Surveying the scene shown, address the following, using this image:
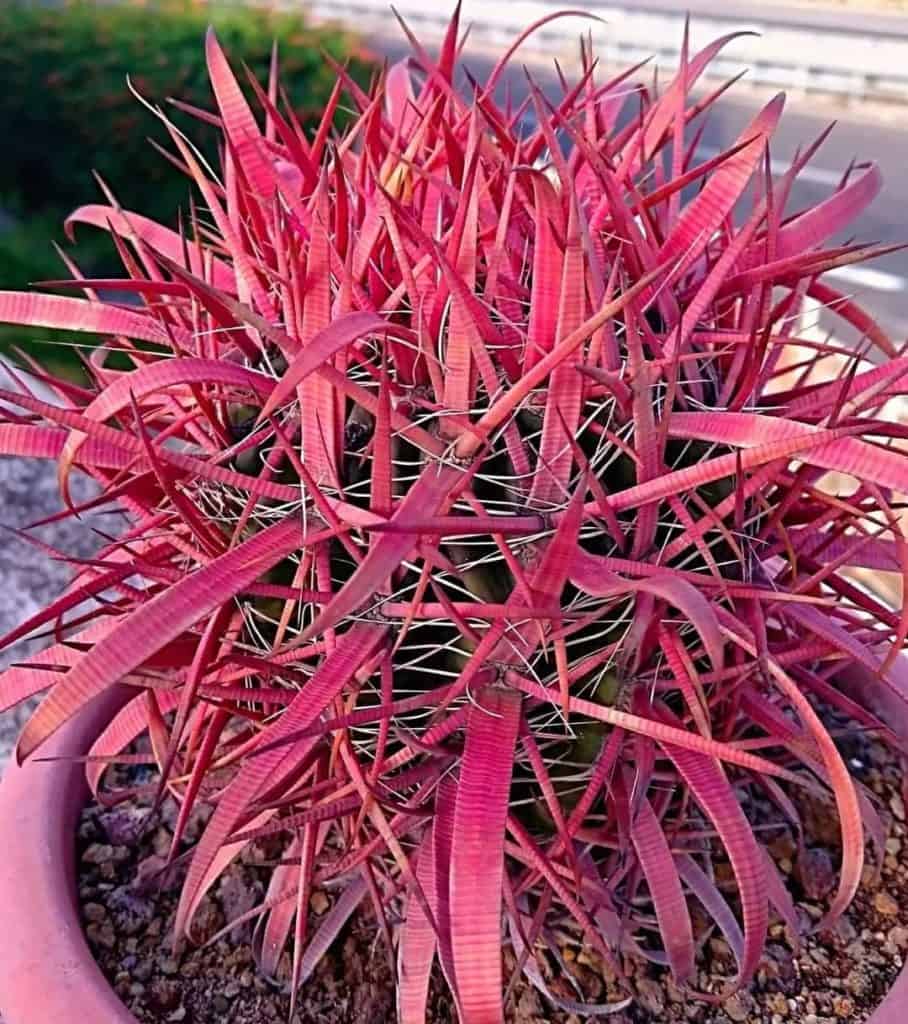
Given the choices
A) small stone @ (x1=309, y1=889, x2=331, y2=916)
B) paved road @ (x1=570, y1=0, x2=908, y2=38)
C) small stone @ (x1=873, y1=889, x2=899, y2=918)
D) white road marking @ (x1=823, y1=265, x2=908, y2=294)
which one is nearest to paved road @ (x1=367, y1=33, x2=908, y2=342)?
white road marking @ (x1=823, y1=265, x2=908, y2=294)

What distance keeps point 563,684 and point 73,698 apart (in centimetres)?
15

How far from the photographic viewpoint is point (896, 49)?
3.79m

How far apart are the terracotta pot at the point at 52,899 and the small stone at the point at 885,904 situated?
64mm

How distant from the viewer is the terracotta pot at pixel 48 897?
444 mm

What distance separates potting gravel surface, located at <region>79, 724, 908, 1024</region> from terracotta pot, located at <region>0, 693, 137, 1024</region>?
0.08 feet

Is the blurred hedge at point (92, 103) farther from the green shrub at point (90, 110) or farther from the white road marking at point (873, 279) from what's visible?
the white road marking at point (873, 279)

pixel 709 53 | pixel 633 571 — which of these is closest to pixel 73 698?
pixel 633 571

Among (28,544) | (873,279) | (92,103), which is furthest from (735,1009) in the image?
(873,279)

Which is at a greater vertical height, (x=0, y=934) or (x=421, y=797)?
(x=421, y=797)

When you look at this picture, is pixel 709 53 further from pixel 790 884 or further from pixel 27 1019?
pixel 27 1019

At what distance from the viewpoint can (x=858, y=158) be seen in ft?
10.3

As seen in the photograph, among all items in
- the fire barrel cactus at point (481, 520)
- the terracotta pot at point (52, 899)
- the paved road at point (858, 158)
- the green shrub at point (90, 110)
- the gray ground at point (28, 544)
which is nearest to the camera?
the fire barrel cactus at point (481, 520)

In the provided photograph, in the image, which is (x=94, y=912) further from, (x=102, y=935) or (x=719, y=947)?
(x=719, y=947)

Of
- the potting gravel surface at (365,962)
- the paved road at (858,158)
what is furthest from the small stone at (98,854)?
the paved road at (858,158)
